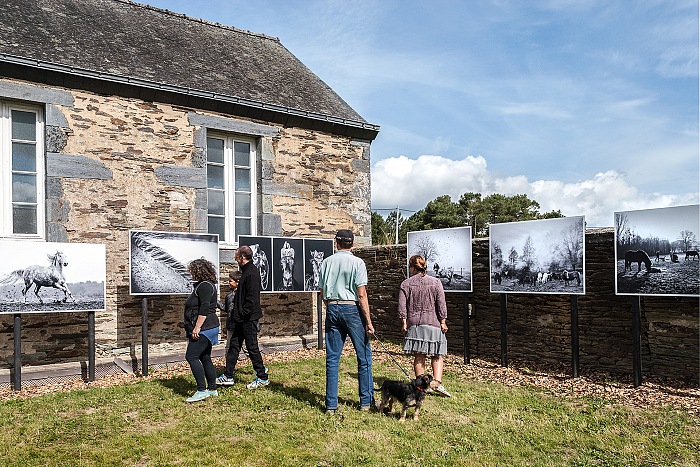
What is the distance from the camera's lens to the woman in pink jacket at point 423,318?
6551 millimetres

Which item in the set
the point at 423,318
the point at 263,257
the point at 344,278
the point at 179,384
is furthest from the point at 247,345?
the point at 263,257

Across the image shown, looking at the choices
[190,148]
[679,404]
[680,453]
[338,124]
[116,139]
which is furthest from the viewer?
[338,124]

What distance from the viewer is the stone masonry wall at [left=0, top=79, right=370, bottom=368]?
8344mm

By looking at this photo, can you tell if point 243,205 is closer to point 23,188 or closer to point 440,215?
point 23,188

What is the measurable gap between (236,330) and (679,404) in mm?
5108

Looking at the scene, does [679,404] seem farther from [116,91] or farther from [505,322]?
[116,91]

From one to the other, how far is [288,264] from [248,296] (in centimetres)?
299

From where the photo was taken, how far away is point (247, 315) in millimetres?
6895

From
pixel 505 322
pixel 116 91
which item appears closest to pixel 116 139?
pixel 116 91

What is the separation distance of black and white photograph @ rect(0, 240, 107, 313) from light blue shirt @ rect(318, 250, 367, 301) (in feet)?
12.7

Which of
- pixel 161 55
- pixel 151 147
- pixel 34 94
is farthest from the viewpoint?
pixel 161 55

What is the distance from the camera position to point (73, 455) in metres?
4.78

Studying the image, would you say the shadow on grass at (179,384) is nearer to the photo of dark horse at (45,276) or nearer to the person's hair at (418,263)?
the photo of dark horse at (45,276)

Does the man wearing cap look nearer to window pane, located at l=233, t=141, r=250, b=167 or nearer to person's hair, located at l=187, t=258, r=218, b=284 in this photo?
person's hair, located at l=187, t=258, r=218, b=284
